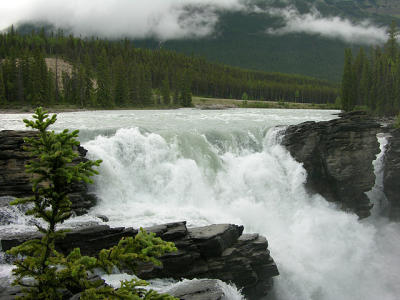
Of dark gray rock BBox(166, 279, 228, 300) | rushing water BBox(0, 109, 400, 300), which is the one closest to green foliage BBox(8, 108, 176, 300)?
dark gray rock BBox(166, 279, 228, 300)

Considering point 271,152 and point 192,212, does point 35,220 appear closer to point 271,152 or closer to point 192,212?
point 192,212

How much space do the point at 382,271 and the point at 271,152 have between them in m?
12.7

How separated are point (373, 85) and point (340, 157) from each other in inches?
2309

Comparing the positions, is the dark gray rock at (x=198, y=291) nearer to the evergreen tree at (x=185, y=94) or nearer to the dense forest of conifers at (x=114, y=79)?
the dense forest of conifers at (x=114, y=79)

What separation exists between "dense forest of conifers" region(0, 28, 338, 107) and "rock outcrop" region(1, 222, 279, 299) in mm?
67963

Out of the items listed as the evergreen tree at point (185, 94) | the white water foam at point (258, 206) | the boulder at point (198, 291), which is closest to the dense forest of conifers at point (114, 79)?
the evergreen tree at point (185, 94)

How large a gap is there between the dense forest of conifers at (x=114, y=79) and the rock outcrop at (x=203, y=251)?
67963 millimetres

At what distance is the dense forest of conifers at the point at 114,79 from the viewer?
260 ft

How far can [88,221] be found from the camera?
16609 mm

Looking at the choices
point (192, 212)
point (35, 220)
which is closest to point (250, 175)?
point (192, 212)

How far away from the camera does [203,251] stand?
50.4 ft

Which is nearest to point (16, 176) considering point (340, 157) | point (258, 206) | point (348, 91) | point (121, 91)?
point (258, 206)

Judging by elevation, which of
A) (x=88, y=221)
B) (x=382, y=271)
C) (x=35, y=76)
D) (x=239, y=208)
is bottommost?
(x=382, y=271)

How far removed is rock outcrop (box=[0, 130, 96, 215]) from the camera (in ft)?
62.5
